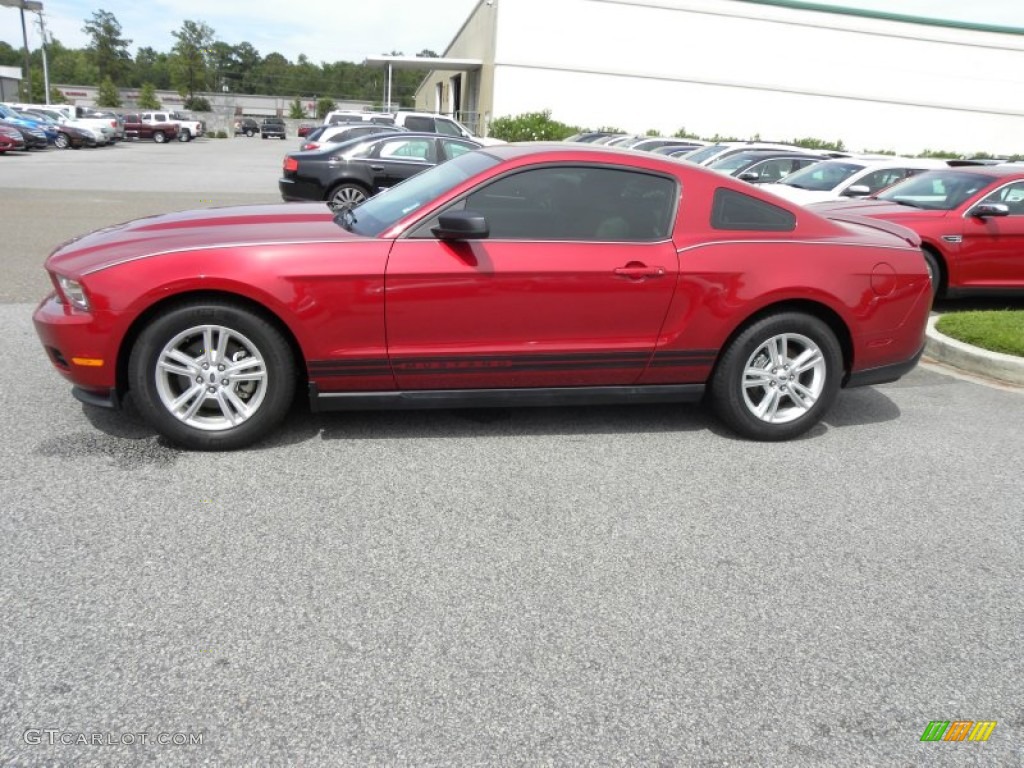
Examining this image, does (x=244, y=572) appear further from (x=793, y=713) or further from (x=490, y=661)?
(x=793, y=713)

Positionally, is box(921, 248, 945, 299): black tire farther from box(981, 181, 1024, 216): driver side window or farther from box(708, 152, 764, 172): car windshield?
box(708, 152, 764, 172): car windshield

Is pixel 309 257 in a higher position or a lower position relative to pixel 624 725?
higher

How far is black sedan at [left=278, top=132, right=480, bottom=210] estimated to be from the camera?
12992mm

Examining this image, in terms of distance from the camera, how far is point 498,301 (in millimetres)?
4324

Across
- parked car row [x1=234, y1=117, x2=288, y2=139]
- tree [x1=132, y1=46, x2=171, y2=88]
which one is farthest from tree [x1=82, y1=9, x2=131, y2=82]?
parked car row [x1=234, y1=117, x2=288, y2=139]

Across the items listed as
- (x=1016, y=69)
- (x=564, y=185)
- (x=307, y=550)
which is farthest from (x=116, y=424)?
(x=1016, y=69)

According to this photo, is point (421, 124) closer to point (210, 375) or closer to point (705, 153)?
point (705, 153)

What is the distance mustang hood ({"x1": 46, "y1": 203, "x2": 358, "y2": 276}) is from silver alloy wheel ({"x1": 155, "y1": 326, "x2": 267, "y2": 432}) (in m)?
0.47

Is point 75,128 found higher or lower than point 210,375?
higher

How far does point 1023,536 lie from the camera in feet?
12.7

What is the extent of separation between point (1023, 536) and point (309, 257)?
3718mm

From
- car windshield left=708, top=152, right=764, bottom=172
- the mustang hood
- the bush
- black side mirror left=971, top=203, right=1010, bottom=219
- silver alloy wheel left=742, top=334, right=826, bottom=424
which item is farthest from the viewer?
the bush

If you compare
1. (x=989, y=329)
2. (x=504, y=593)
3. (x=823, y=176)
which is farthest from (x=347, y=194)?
(x=504, y=593)

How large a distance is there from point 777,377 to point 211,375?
3162 millimetres
